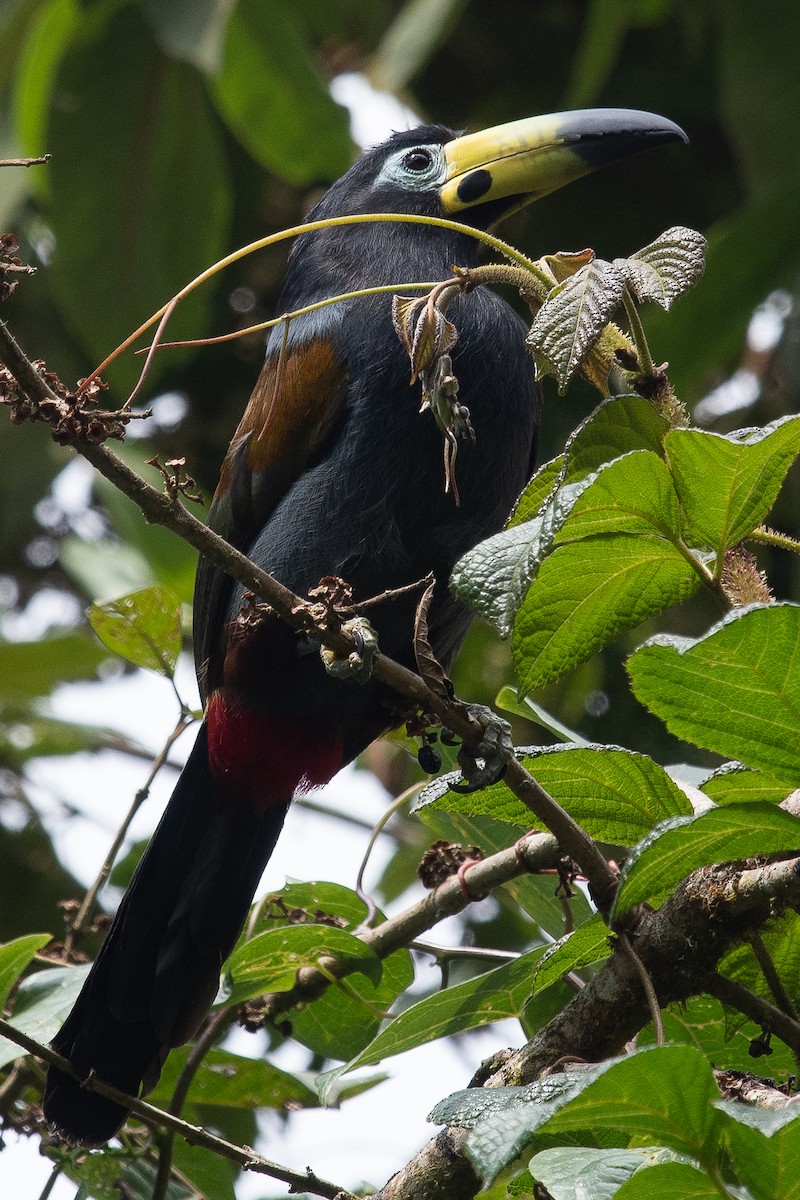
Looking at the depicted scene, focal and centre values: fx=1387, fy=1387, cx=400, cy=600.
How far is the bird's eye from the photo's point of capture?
9.73ft

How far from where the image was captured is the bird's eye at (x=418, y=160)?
117 inches

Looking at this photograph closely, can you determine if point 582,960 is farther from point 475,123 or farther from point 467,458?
point 475,123

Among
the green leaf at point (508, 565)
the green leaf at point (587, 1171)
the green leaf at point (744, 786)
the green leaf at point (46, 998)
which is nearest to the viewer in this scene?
the green leaf at point (587, 1171)

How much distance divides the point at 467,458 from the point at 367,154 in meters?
1.07

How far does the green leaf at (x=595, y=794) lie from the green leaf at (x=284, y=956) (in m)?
0.47

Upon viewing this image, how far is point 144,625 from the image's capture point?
229 cm

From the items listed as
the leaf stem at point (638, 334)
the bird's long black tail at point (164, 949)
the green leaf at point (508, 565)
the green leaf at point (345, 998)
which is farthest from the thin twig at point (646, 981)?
the bird's long black tail at point (164, 949)

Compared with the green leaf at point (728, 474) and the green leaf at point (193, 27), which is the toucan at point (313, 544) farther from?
the green leaf at point (728, 474)

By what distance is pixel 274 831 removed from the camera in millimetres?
2699

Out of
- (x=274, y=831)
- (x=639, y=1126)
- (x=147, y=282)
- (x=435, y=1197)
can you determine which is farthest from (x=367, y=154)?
(x=639, y=1126)

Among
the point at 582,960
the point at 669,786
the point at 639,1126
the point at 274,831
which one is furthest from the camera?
the point at 274,831

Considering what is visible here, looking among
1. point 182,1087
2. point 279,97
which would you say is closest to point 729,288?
point 279,97

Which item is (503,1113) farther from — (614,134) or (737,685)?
(614,134)

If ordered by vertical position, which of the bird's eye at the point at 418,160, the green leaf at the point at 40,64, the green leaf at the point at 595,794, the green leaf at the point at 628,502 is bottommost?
the green leaf at the point at 595,794
